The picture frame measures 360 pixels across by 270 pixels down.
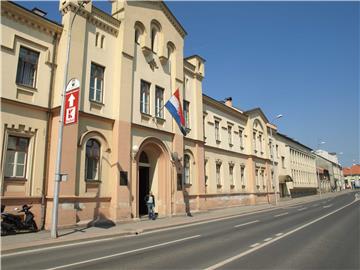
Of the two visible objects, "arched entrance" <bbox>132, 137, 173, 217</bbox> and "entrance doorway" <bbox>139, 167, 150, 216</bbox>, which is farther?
"entrance doorway" <bbox>139, 167, 150, 216</bbox>

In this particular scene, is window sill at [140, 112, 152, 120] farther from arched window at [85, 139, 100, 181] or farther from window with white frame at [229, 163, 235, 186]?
window with white frame at [229, 163, 235, 186]

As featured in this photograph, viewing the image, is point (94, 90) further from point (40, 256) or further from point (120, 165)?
point (40, 256)

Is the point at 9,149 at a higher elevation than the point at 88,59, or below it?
below

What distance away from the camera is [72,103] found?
1411cm

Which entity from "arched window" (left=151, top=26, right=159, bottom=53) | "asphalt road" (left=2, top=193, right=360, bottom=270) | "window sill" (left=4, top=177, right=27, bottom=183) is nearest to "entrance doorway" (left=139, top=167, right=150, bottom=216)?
"arched window" (left=151, top=26, right=159, bottom=53)

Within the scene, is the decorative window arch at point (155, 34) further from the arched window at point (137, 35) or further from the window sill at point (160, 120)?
the window sill at point (160, 120)

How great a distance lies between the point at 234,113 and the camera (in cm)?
3534

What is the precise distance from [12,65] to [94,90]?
A: 4.58 m

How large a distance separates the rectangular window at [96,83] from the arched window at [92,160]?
2.52m

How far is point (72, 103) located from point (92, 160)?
4.62 metres

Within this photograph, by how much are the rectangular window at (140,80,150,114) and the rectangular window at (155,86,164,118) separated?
91 cm

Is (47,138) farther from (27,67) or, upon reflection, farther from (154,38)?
(154,38)

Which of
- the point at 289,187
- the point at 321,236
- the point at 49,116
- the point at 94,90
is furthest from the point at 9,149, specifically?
the point at 289,187

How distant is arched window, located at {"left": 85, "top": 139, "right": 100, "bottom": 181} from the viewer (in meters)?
17.5
